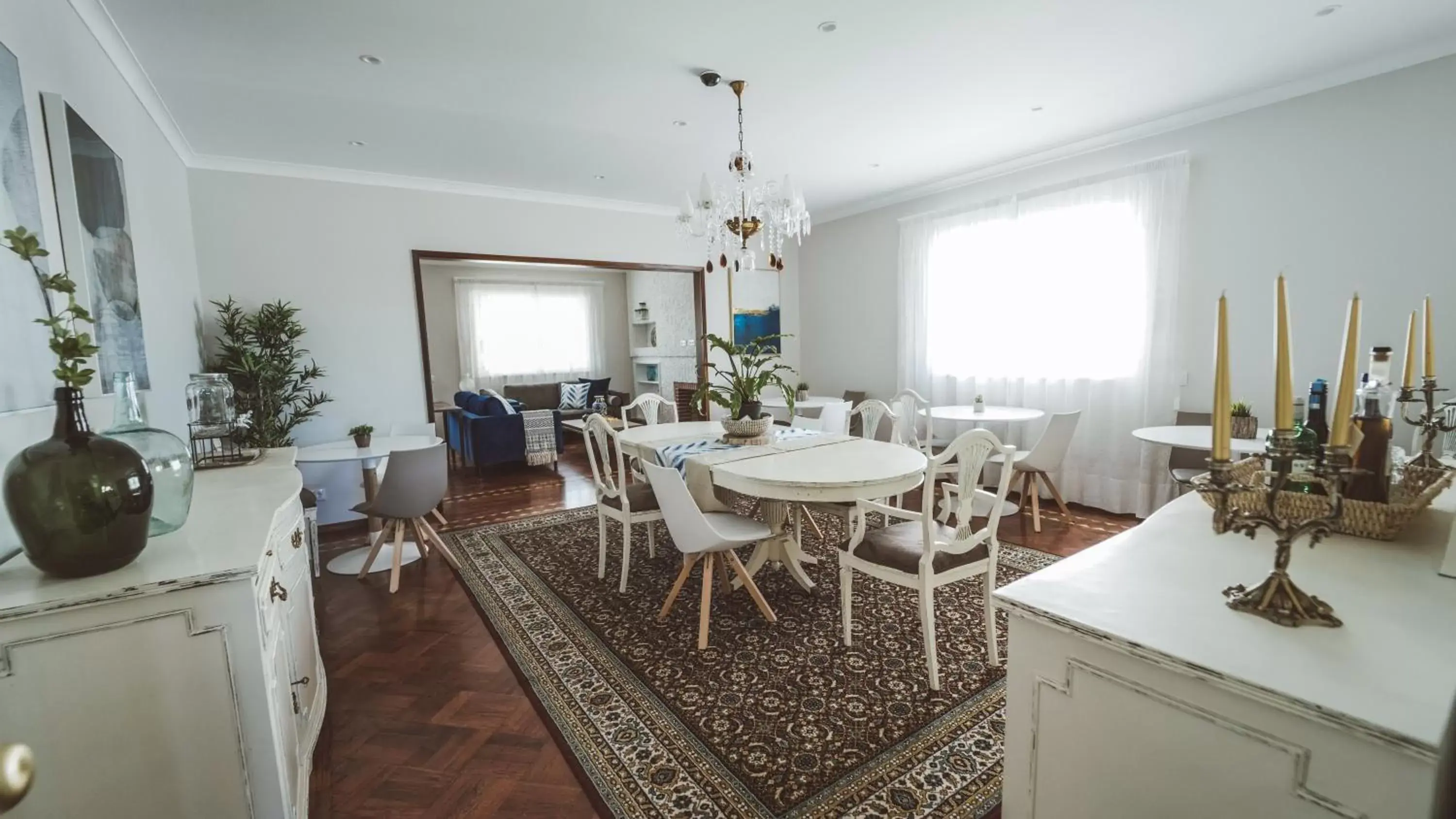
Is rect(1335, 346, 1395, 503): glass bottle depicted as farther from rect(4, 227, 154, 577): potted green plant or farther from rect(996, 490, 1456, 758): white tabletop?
rect(4, 227, 154, 577): potted green plant

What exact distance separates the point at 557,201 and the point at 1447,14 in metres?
5.34

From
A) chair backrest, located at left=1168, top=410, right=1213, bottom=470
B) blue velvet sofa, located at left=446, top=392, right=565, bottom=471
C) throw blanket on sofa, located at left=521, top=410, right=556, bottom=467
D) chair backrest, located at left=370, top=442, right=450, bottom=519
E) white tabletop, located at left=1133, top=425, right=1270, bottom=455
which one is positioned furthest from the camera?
throw blanket on sofa, located at left=521, top=410, right=556, bottom=467

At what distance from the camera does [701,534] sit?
2.38 m

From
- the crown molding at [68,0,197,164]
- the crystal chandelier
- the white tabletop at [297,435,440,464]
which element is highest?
the crown molding at [68,0,197,164]

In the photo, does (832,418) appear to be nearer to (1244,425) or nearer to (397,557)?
(1244,425)

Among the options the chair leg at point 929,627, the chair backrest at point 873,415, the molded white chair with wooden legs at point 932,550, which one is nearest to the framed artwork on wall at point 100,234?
the molded white chair with wooden legs at point 932,550

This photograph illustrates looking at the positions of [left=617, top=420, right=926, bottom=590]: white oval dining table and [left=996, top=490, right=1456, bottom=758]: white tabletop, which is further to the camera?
[left=617, top=420, right=926, bottom=590]: white oval dining table

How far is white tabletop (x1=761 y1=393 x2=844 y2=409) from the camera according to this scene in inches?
211

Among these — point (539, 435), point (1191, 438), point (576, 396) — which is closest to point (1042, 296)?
point (1191, 438)

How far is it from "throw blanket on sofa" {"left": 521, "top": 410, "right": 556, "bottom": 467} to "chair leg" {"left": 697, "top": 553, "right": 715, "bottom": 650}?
4074mm

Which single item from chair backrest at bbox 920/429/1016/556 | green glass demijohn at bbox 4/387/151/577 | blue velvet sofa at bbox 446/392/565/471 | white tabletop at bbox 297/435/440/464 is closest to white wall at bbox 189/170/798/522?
white tabletop at bbox 297/435/440/464

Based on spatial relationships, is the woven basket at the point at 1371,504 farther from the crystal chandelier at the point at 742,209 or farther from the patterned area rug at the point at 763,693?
the crystal chandelier at the point at 742,209

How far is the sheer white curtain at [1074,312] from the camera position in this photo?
398 cm

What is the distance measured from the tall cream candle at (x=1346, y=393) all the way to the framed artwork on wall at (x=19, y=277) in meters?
2.49
